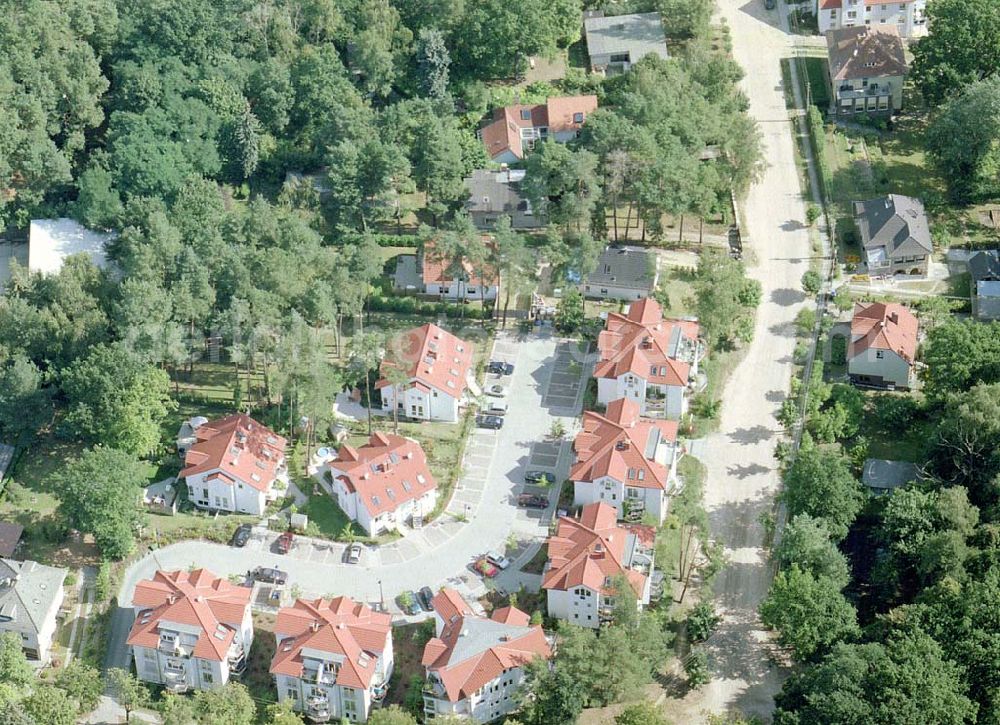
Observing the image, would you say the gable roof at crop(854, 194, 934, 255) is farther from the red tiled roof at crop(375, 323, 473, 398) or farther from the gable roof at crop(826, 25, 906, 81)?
the red tiled roof at crop(375, 323, 473, 398)

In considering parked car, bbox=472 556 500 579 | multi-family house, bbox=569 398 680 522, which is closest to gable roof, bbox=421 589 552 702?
parked car, bbox=472 556 500 579

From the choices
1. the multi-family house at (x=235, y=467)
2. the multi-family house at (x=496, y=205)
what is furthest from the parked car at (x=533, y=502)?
the multi-family house at (x=496, y=205)

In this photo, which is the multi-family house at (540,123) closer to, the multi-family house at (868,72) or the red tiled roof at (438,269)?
the red tiled roof at (438,269)

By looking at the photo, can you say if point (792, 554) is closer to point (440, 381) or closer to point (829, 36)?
point (440, 381)

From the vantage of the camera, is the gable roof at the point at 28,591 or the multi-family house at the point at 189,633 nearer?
the multi-family house at the point at 189,633

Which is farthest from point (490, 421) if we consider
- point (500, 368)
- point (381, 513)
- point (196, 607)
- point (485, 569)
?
point (196, 607)

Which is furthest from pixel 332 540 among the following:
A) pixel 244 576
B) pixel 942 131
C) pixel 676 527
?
pixel 942 131
